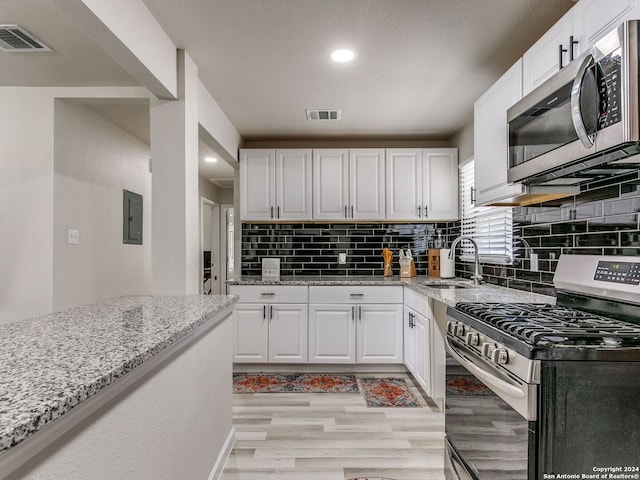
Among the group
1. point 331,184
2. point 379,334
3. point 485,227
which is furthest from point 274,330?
point 485,227

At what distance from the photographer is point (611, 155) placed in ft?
4.56

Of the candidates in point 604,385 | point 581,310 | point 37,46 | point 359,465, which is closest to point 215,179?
point 37,46

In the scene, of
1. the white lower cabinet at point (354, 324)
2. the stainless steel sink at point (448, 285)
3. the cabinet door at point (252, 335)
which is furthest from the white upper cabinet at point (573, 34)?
the cabinet door at point (252, 335)

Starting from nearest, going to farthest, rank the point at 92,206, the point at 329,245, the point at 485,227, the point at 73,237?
the point at 73,237 → the point at 485,227 → the point at 92,206 → the point at 329,245

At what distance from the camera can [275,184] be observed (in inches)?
160

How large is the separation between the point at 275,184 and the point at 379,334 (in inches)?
70.7

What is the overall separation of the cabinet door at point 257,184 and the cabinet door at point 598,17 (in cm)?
289

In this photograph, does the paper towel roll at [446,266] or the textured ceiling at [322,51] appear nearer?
the textured ceiling at [322,51]

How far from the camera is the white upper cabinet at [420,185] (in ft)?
13.1

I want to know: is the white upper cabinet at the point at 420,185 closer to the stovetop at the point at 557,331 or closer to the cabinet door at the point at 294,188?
the cabinet door at the point at 294,188

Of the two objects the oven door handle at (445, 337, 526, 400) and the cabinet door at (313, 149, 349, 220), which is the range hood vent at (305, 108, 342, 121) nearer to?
the cabinet door at (313, 149, 349, 220)

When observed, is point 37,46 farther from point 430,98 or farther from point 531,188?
point 531,188

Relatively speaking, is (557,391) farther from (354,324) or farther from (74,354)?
(354,324)

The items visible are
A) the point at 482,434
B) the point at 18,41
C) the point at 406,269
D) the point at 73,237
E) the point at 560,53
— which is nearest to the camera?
the point at 482,434
